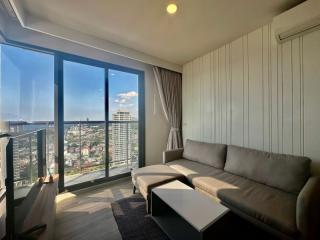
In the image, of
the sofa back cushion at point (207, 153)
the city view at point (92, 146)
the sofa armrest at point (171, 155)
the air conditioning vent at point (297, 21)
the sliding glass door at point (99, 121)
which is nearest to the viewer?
the air conditioning vent at point (297, 21)

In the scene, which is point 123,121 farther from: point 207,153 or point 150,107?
point 207,153

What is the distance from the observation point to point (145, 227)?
1757 millimetres

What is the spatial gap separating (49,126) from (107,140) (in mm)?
957

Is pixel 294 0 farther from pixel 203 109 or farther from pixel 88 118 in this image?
pixel 88 118

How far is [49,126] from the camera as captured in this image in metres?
2.44

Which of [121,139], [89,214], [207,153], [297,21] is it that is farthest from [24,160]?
[297,21]

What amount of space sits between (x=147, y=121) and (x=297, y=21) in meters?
2.75

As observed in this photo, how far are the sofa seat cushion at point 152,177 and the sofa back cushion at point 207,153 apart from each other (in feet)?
2.01

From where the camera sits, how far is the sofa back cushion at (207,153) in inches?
99.5

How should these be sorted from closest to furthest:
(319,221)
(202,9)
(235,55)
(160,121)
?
(319,221), (202,9), (235,55), (160,121)

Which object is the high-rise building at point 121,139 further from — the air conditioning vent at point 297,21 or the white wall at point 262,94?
the air conditioning vent at point 297,21

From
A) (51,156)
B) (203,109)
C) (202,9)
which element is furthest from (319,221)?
(51,156)

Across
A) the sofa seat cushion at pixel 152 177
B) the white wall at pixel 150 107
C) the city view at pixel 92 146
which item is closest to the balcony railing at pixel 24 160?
the city view at pixel 92 146

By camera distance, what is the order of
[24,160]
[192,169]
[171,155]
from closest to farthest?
[24,160] < [192,169] < [171,155]
